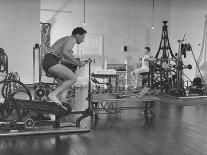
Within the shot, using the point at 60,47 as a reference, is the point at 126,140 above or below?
below

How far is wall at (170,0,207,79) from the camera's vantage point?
43.7ft

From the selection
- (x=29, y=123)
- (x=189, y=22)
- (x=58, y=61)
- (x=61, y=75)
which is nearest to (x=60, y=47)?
(x=58, y=61)

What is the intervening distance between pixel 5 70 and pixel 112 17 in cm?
755

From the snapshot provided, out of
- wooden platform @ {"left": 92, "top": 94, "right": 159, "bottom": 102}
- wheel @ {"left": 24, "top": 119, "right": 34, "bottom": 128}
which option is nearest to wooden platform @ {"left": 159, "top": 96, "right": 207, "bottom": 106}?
wooden platform @ {"left": 92, "top": 94, "right": 159, "bottom": 102}

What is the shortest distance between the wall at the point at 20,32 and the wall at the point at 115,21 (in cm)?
498

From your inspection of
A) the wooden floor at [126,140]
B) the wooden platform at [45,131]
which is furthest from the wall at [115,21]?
the wooden platform at [45,131]

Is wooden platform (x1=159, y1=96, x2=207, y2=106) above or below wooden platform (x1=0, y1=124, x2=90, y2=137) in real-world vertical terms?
above

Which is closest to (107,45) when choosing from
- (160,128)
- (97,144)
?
(160,128)

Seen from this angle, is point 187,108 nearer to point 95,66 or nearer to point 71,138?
point 71,138

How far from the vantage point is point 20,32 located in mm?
8047

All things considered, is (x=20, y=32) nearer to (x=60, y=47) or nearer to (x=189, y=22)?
(x=60, y=47)

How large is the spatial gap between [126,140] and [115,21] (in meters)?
10.1

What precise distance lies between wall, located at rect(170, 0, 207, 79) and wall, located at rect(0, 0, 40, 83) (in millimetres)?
7704

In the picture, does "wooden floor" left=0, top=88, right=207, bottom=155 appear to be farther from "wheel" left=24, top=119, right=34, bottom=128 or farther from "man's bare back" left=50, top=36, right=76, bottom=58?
"man's bare back" left=50, top=36, right=76, bottom=58
